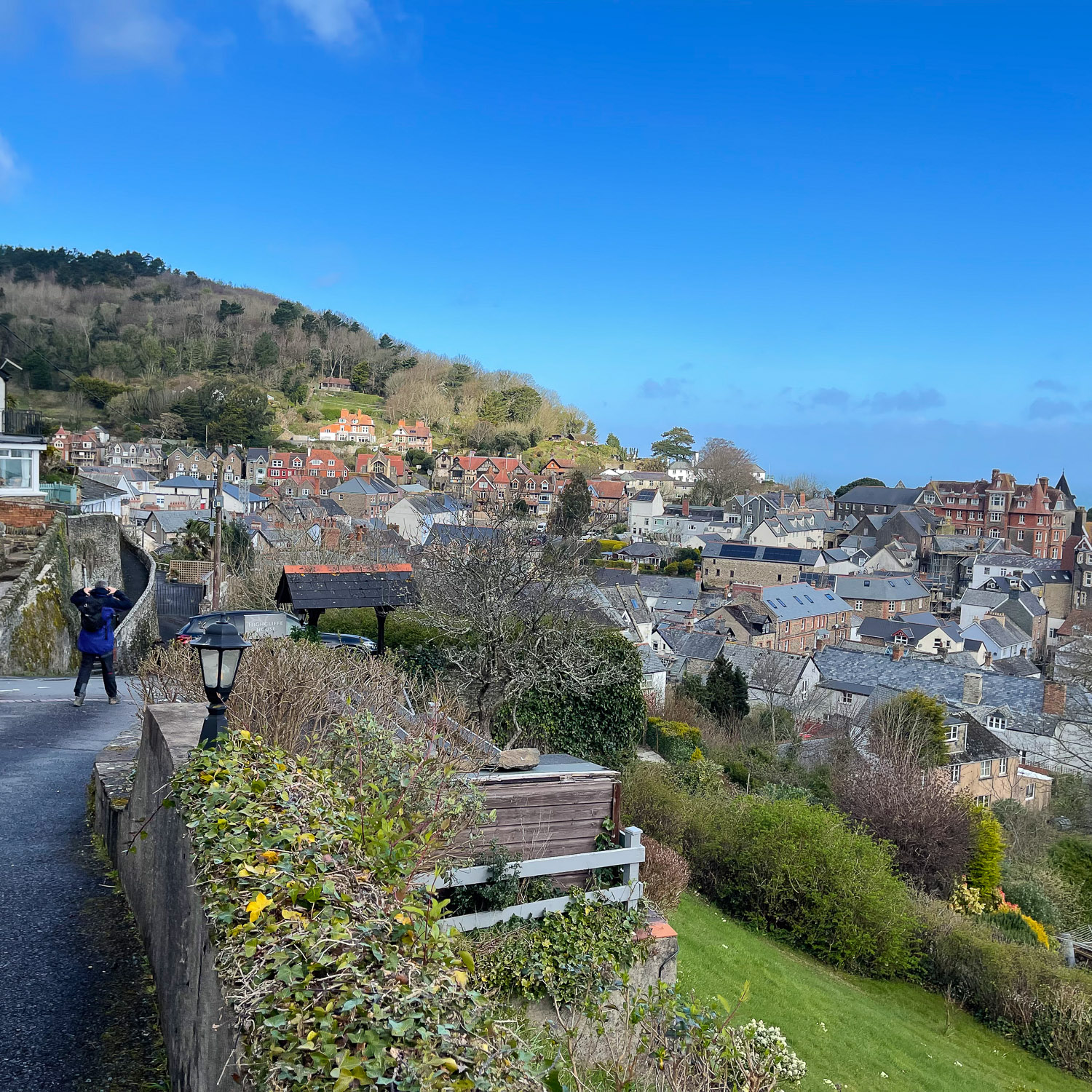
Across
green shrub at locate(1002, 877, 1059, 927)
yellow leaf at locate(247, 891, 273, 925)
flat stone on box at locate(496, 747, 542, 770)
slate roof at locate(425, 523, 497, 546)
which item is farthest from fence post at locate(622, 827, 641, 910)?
green shrub at locate(1002, 877, 1059, 927)

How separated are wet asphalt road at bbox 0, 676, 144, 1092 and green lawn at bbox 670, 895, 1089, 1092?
6681 mm

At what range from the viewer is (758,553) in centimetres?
7038

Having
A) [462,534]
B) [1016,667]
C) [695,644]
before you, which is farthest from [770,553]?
[462,534]

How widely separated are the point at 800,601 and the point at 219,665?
184ft

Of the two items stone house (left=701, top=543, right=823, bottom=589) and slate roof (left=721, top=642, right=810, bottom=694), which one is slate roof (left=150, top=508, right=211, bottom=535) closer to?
slate roof (left=721, top=642, right=810, bottom=694)

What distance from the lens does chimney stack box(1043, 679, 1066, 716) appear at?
117 feet

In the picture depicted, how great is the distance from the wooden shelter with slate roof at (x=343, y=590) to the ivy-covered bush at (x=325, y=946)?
8464mm

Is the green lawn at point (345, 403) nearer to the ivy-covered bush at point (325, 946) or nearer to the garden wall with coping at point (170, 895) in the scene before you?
the garden wall with coping at point (170, 895)

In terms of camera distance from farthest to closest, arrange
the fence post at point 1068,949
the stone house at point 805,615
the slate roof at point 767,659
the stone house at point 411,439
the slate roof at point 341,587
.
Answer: the stone house at point 411,439, the stone house at point 805,615, the slate roof at point 767,659, the fence post at point 1068,949, the slate roof at point 341,587

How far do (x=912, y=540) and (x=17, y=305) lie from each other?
402 feet

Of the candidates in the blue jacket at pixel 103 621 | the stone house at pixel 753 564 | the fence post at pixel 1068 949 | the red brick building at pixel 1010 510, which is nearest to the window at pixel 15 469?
the blue jacket at pixel 103 621

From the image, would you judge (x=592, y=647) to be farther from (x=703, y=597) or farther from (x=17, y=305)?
(x=17, y=305)

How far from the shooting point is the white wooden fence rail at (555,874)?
22.2 feet

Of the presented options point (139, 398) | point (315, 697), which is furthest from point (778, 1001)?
point (139, 398)
